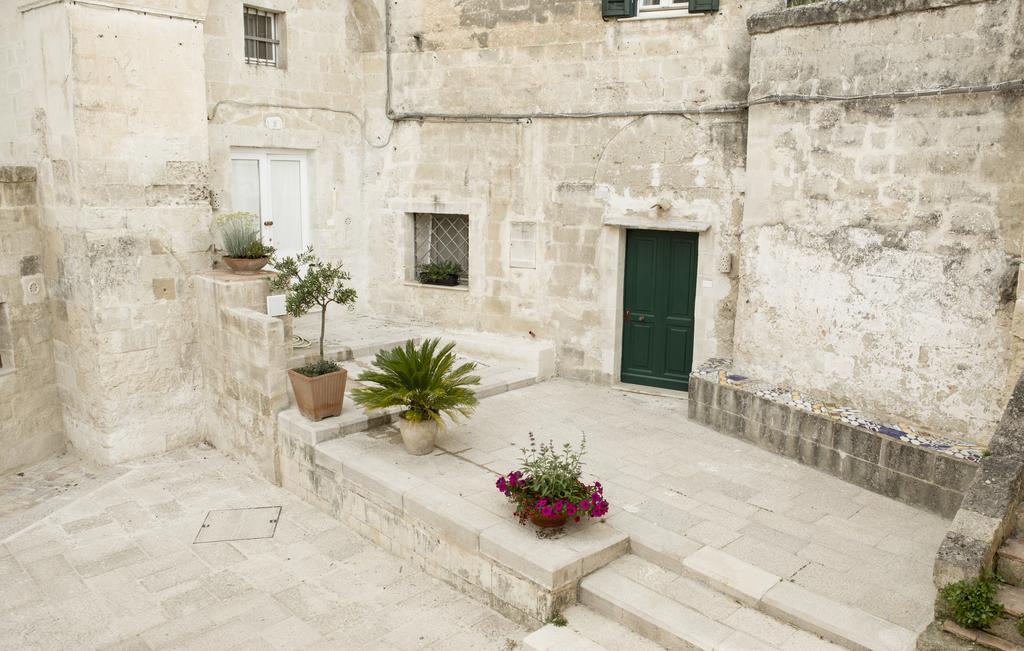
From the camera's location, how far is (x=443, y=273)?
11.6m

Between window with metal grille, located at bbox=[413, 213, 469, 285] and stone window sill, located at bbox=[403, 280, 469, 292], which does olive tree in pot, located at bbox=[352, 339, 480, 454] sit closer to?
stone window sill, located at bbox=[403, 280, 469, 292]

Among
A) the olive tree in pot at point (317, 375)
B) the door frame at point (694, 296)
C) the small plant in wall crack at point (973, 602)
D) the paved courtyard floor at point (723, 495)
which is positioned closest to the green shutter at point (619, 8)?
the door frame at point (694, 296)

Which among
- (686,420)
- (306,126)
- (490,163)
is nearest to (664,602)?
(686,420)

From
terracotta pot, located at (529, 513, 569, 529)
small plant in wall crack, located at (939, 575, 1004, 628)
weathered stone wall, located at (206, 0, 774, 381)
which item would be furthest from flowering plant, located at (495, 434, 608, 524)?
weathered stone wall, located at (206, 0, 774, 381)

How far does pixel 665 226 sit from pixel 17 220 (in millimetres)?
7705

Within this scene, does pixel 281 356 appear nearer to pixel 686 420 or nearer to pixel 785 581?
pixel 686 420

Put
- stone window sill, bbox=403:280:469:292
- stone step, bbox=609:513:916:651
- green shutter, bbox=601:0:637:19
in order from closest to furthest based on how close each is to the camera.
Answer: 1. stone step, bbox=609:513:916:651
2. green shutter, bbox=601:0:637:19
3. stone window sill, bbox=403:280:469:292

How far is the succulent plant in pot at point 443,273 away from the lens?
11641mm

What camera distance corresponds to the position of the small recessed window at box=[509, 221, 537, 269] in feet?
35.1

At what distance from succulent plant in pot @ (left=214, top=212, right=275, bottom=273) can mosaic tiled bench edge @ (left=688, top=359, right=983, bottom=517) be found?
17.6ft

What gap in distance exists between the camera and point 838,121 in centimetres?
789

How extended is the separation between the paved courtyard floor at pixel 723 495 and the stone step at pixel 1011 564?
0.65 meters

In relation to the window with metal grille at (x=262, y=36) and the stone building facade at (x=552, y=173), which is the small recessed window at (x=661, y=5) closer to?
the stone building facade at (x=552, y=173)

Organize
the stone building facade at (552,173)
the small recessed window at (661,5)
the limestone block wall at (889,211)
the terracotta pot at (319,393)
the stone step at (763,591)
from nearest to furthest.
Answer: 1. the stone step at (763,591)
2. the limestone block wall at (889,211)
3. the stone building facade at (552,173)
4. the terracotta pot at (319,393)
5. the small recessed window at (661,5)
